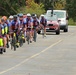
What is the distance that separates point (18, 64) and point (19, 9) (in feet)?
211

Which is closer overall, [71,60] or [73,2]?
[71,60]

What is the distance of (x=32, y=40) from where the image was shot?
104 feet

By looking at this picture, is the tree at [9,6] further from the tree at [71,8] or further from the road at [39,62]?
the road at [39,62]

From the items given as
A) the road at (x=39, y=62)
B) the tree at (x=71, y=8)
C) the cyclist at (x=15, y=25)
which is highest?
the cyclist at (x=15, y=25)

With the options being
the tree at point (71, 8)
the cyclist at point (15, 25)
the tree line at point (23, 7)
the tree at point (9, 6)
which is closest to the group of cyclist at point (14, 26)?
the cyclist at point (15, 25)

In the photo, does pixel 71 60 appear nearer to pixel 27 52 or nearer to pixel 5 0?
pixel 27 52

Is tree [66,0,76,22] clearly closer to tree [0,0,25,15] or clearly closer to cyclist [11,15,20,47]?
tree [0,0,25,15]

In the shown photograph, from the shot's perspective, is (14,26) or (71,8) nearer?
(14,26)

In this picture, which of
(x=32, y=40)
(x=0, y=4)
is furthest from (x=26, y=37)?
(x=0, y=4)

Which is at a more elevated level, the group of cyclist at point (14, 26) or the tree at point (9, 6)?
the group of cyclist at point (14, 26)

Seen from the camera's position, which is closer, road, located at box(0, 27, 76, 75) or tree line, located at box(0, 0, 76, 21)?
road, located at box(0, 27, 76, 75)

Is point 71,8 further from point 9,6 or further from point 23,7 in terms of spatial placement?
point 9,6

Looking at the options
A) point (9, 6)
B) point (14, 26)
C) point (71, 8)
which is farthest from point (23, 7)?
point (14, 26)

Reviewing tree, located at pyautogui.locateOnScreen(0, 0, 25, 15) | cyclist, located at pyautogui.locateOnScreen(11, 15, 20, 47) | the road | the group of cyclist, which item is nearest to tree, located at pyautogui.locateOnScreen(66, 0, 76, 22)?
tree, located at pyautogui.locateOnScreen(0, 0, 25, 15)
